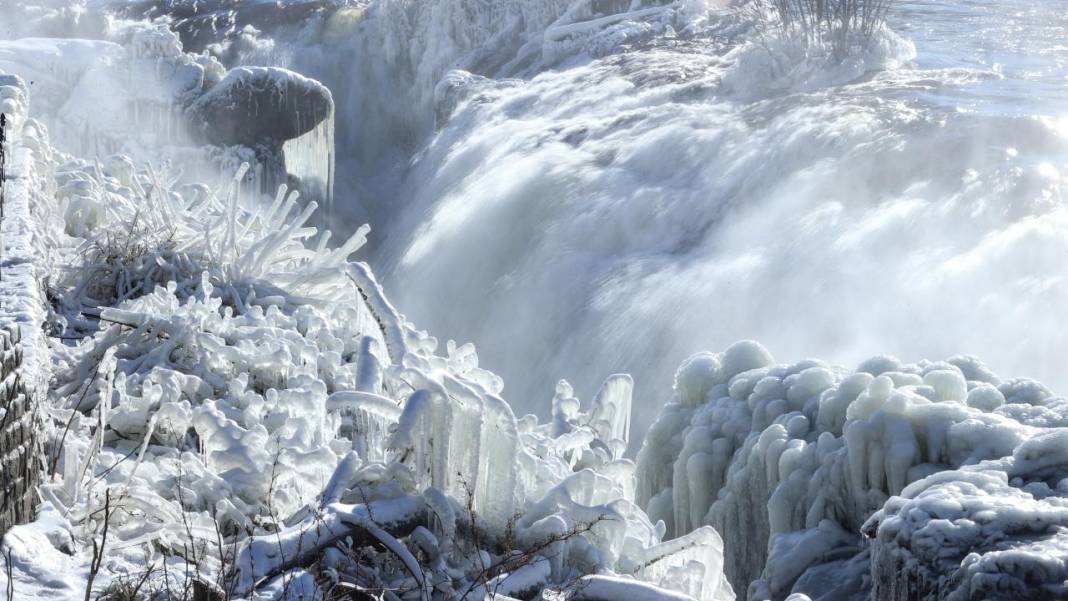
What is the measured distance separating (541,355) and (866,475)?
34.2 feet

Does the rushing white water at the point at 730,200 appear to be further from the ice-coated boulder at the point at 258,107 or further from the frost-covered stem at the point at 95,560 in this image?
the frost-covered stem at the point at 95,560

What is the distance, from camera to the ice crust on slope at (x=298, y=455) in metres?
3.71

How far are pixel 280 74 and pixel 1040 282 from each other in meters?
12.4

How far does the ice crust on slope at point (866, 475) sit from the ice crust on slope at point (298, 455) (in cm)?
83

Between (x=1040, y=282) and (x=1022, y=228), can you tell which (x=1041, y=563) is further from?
(x=1022, y=228)

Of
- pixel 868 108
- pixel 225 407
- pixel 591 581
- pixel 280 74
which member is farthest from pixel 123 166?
pixel 868 108

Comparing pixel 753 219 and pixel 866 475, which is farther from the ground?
pixel 866 475

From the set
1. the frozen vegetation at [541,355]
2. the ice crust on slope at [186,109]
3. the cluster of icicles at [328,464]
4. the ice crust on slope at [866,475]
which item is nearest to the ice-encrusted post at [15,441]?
the frozen vegetation at [541,355]

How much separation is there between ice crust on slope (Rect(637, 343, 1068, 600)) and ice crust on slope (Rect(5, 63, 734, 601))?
32.9 inches

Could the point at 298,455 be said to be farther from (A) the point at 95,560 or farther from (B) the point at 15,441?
(A) the point at 95,560

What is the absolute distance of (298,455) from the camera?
4574 mm

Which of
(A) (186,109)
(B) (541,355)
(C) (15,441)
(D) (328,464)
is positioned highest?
(C) (15,441)

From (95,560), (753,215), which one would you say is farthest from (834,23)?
(95,560)

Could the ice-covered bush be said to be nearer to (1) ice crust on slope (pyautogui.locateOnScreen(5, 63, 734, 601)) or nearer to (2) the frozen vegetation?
(2) the frozen vegetation
